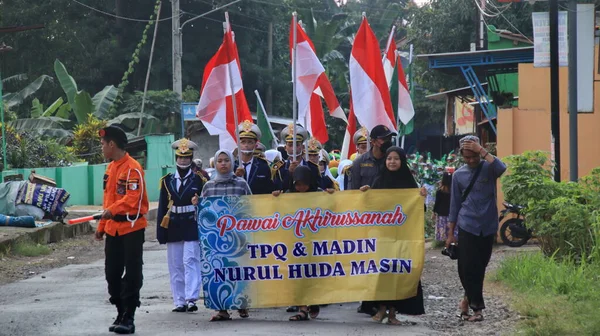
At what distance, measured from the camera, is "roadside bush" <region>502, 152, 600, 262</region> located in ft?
39.1

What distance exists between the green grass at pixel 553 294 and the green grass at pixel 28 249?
8294 mm

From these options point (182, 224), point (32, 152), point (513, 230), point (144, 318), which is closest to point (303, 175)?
A: point (182, 224)

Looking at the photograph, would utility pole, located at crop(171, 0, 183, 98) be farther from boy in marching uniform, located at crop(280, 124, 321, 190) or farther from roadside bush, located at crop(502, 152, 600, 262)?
roadside bush, located at crop(502, 152, 600, 262)

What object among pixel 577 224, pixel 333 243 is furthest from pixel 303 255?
pixel 577 224

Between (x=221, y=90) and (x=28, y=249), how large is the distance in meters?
6.44

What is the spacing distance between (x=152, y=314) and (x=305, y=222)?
6.11ft

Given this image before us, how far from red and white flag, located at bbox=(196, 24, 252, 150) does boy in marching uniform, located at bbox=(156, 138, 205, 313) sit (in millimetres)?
1437

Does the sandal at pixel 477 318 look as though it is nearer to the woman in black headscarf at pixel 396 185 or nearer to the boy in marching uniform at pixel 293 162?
the woman in black headscarf at pixel 396 185

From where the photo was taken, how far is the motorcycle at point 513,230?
16.5m

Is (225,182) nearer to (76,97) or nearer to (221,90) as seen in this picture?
(221,90)

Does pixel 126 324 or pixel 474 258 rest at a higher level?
pixel 474 258

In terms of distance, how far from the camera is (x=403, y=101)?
15328 mm

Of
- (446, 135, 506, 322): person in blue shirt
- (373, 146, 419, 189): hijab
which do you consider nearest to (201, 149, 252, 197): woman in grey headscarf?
(373, 146, 419, 189): hijab

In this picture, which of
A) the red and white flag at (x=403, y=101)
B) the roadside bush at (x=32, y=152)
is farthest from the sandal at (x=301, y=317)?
the roadside bush at (x=32, y=152)
